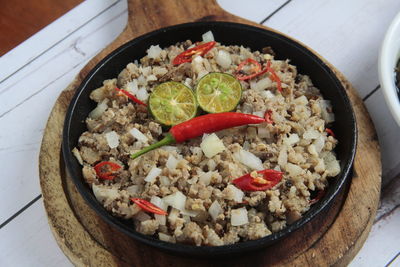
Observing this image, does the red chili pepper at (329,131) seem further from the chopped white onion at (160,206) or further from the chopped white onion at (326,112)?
the chopped white onion at (160,206)

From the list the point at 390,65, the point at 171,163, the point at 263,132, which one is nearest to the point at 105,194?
the point at 171,163

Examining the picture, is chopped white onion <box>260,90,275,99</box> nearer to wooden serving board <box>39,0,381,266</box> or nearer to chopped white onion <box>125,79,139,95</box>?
wooden serving board <box>39,0,381,266</box>

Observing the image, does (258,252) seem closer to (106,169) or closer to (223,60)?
(106,169)

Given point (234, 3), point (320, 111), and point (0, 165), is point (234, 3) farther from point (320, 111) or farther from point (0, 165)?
point (0, 165)

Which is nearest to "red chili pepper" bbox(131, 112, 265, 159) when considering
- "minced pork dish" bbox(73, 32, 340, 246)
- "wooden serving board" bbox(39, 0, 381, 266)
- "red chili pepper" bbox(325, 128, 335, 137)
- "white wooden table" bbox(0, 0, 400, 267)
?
"minced pork dish" bbox(73, 32, 340, 246)

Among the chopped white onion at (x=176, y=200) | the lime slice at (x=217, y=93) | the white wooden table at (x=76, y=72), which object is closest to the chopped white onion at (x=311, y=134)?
the lime slice at (x=217, y=93)
